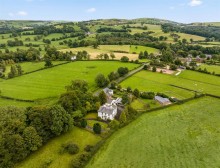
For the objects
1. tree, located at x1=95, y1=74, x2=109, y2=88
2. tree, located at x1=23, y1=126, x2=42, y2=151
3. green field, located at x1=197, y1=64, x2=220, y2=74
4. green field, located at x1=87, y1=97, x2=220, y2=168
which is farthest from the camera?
green field, located at x1=197, y1=64, x2=220, y2=74

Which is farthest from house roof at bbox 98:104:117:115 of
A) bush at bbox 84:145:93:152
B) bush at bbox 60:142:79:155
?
bush at bbox 60:142:79:155

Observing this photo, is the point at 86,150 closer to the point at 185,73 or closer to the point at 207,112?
the point at 207,112

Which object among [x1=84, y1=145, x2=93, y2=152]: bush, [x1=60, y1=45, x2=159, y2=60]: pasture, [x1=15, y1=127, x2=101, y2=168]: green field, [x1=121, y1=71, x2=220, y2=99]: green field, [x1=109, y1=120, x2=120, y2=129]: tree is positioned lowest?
[x1=15, y1=127, x2=101, y2=168]: green field

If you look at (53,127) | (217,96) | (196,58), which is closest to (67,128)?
(53,127)

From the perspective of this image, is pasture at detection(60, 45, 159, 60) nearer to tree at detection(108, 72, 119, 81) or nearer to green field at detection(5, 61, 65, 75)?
green field at detection(5, 61, 65, 75)

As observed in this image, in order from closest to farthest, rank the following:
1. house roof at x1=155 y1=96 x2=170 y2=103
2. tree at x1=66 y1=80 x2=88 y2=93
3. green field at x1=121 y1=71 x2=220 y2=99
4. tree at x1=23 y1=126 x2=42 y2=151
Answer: tree at x1=23 y1=126 x2=42 y2=151 < house roof at x1=155 y1=96 x2=170 y2=103 < tree at x1=66 y1=80 x2=88 y2=93 < green field at x1=121 y1=71 x2=220 y2=99

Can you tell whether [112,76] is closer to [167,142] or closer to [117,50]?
[167,142]
